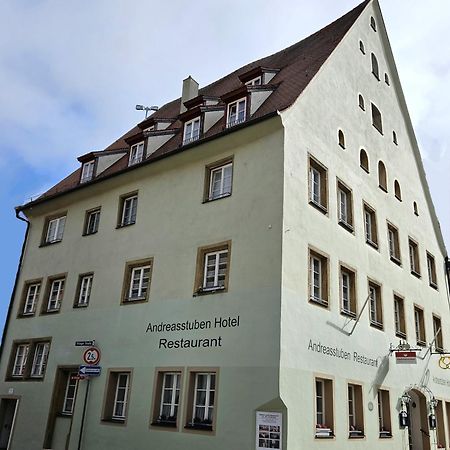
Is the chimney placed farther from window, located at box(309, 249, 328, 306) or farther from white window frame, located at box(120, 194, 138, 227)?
window, located at box(309, 249, 328, 306)

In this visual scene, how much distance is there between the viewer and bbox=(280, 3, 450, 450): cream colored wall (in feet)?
40.1

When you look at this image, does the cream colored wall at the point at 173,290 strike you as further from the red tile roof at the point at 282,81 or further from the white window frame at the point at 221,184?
the red tile roof at the point at 282,81

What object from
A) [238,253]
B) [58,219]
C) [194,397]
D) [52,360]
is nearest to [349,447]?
[194,397]

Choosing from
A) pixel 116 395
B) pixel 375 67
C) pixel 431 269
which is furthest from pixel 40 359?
pixel 375 67

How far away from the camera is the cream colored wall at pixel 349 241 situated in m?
12.2

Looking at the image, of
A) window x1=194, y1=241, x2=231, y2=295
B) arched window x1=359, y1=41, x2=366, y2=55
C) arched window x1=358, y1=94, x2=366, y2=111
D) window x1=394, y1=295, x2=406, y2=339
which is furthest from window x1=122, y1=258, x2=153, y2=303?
arched window x1=359, y1=41, x2=366, y2=55

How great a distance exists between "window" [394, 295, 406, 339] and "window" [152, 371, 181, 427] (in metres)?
8.37

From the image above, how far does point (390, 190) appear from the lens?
19.5 m

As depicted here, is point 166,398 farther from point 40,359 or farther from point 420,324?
point 420,324

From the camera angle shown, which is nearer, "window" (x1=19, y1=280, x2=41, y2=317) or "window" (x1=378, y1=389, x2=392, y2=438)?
"window" (x1=378, y1=389, x2=392, y2=438)

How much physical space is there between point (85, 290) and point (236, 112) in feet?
24.8

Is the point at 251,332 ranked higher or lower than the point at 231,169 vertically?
lower

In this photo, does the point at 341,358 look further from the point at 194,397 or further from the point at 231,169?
the point at 231,169

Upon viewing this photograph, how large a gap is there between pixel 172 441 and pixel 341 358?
15.8 feet
